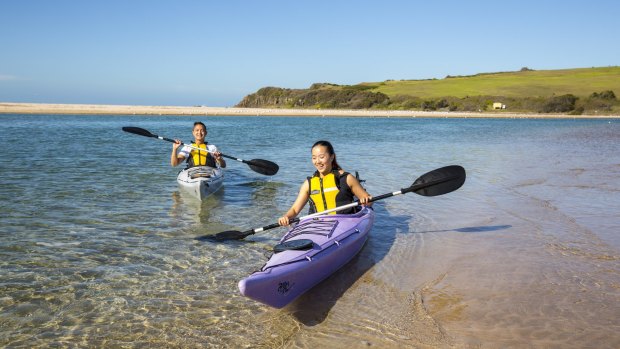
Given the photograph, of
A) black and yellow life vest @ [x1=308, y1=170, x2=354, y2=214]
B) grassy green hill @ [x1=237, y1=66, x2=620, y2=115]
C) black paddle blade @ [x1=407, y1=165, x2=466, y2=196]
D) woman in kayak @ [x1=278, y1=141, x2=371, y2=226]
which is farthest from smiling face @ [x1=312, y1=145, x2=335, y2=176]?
grassy green hill @ [x1=237, y1=66, x2=620, y2=115]

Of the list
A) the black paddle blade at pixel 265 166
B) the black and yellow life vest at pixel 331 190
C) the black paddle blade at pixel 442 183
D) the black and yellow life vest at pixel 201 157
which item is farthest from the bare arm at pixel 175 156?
the black paddle blade at pixel 442 183

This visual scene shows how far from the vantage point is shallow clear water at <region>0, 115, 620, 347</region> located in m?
4.15

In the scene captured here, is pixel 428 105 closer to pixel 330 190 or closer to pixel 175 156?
pixel 175 156

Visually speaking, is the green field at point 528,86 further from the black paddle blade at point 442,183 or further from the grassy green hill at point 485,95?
the black paddle blade at point 442,183

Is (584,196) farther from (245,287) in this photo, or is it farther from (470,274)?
(245,287)

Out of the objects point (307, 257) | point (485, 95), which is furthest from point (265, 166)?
point (485, 95)

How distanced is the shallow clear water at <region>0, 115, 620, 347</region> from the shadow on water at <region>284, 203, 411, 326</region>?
0.03m

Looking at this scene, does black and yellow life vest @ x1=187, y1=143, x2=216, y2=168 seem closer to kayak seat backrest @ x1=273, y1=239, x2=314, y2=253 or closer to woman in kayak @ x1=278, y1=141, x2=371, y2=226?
woman in kayak @ x1=278, y1=141, x2=371, y2=226

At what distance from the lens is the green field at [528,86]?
78812 millimetres

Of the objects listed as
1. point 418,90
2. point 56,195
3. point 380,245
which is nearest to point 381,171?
point 380,245

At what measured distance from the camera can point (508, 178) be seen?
13023 millimetres

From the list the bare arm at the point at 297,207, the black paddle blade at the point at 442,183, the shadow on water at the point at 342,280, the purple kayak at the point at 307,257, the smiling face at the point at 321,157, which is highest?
the smiling face at the point at 321,157

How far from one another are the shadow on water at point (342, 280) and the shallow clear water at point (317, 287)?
3 centimetres

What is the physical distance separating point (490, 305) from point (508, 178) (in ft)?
29.9
